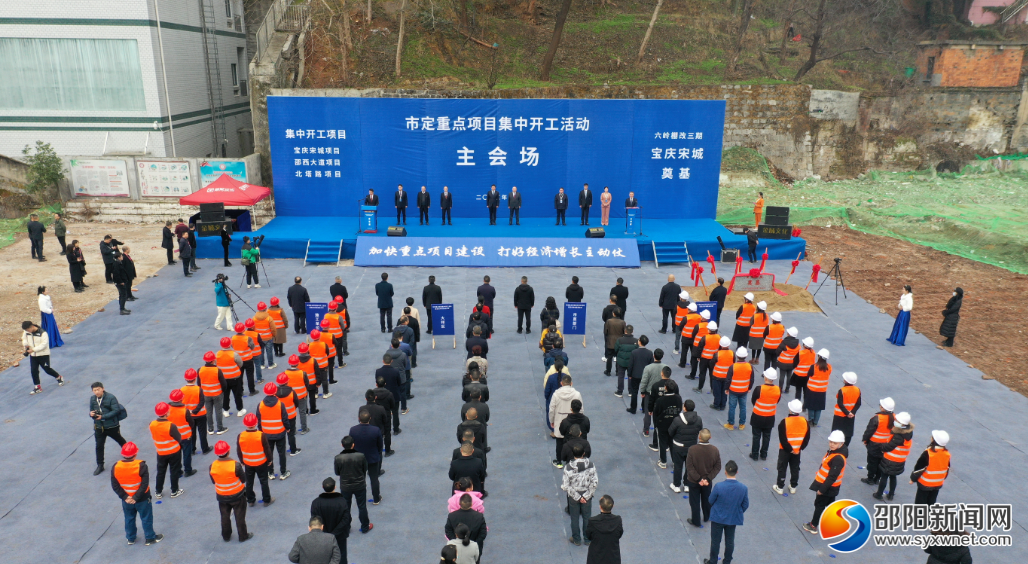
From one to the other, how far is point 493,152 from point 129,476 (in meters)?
18.6

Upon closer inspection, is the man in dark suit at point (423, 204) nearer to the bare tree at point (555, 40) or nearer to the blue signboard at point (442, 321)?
the blue signboard at point (442, 321)

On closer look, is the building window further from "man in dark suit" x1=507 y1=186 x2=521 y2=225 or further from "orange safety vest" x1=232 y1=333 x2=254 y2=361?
"orange safety vest" x1=232 y1=333 x2=254 y2=361

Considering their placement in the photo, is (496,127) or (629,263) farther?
(496,127)

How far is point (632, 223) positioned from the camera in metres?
24.1

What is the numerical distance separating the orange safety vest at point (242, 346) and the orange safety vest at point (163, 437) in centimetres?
281

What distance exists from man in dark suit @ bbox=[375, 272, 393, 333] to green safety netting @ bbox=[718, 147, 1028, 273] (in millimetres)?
15318

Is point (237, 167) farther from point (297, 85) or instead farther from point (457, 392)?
point (457, 392)

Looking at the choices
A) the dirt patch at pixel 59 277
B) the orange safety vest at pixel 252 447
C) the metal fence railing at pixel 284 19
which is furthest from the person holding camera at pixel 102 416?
the metal fence railing at pixel 284 19

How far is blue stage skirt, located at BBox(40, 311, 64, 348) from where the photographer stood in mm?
13891

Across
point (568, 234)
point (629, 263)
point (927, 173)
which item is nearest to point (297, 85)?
point (568, 234)

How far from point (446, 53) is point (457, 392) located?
24.3 m

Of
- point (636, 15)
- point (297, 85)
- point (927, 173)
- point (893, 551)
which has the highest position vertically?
point (636, 15)

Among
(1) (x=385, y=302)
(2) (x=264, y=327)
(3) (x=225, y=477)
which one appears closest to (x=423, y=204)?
(1) (x=385, y=302)

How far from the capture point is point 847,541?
8336 millimetres
